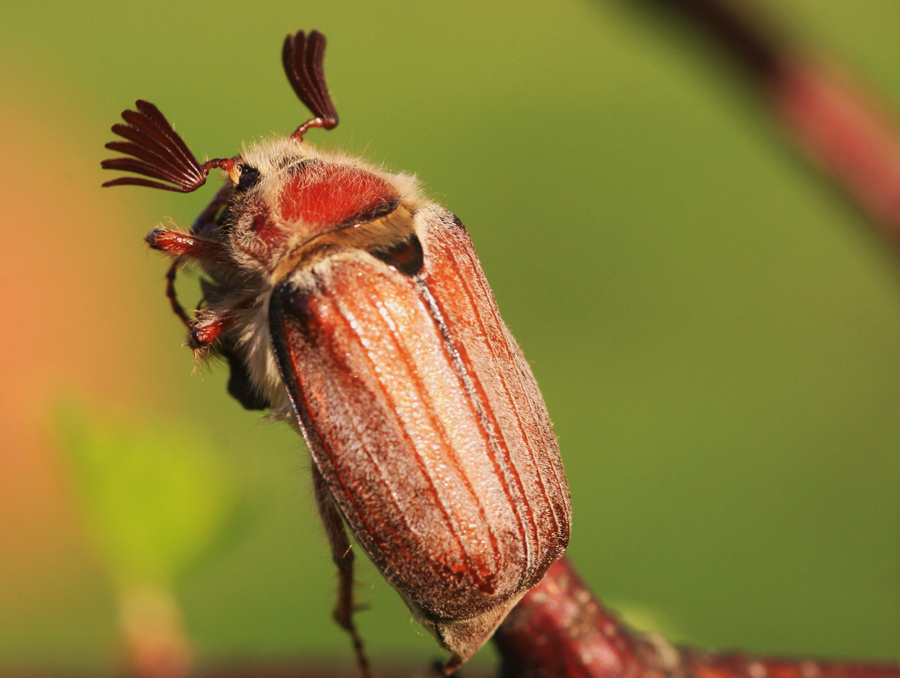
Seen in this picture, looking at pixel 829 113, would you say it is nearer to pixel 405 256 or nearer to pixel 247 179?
pixel 405 256

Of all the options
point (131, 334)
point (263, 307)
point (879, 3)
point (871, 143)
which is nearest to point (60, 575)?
point (131, 334)

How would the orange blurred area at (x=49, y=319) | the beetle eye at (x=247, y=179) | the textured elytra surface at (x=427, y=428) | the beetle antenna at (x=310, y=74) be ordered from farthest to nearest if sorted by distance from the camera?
the orange blurred area at (x=49, y=319), the beetle antenna at (x=310, y=74), the beetle eye at (x=247, y=179), the textured elytra surface at (x=427, y=428)

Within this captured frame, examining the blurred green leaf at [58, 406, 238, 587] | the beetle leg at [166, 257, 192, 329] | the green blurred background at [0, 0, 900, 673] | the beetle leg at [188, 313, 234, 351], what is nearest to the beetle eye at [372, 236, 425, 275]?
the beetle leg at [188, 313, 234, 351]

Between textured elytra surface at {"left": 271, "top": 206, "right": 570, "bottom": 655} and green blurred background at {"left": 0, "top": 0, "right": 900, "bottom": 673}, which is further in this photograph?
green blurred background at {"left": 0, "top": 0, "right": 900, "bottom": 673}

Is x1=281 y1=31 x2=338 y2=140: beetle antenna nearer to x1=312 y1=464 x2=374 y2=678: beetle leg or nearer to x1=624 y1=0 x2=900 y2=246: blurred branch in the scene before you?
x1=312 y1=464 x2=374 y2=678: beetle leg

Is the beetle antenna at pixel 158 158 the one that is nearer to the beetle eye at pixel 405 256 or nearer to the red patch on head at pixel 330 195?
the red patch on head at pixel 330 195

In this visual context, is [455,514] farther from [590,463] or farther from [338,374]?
[590,463]

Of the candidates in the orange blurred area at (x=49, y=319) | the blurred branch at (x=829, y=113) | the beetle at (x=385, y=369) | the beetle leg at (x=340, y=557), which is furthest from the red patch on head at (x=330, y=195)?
the orange blurred area at (x=49, y=319)
